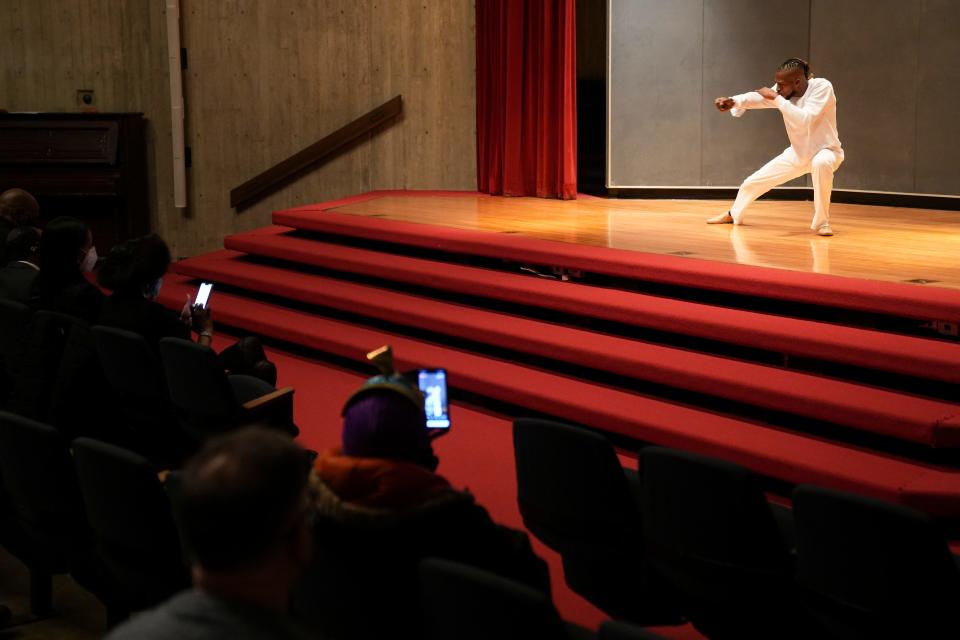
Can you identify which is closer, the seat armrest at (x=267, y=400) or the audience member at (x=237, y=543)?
the audience member at (x=237, y=543)

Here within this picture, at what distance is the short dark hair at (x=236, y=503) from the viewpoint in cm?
145

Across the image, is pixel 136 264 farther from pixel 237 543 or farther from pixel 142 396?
pixel 237 543

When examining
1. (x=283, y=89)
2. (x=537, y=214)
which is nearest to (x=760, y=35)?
(x=537, y=214)

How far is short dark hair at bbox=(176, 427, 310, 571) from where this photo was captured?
1448 millimetres

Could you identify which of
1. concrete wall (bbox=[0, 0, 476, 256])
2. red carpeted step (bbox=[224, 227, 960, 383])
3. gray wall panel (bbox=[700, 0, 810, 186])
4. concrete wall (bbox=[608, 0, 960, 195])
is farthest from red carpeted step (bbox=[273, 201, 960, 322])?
gray wall panel (bbox=[700, 0, 810, 186])

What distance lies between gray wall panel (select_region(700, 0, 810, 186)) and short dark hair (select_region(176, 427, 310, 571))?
9.15 meters

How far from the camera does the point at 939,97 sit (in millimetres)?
9039

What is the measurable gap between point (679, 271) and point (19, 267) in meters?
3.40

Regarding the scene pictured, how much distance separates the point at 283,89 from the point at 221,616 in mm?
9406

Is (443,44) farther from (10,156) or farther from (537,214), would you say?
(10,156)

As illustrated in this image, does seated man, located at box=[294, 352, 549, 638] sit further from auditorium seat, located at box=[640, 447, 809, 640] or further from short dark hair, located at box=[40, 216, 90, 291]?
short dark hair, located at box=[40, 216, 90, 291]

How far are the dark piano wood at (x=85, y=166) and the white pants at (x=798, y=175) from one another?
5133mm

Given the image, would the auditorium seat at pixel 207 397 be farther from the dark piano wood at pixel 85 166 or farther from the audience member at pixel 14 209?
the dark piano wood at pixel 85 166

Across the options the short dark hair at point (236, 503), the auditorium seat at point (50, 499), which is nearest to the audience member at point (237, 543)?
the short dark hair at point (236, 503)
